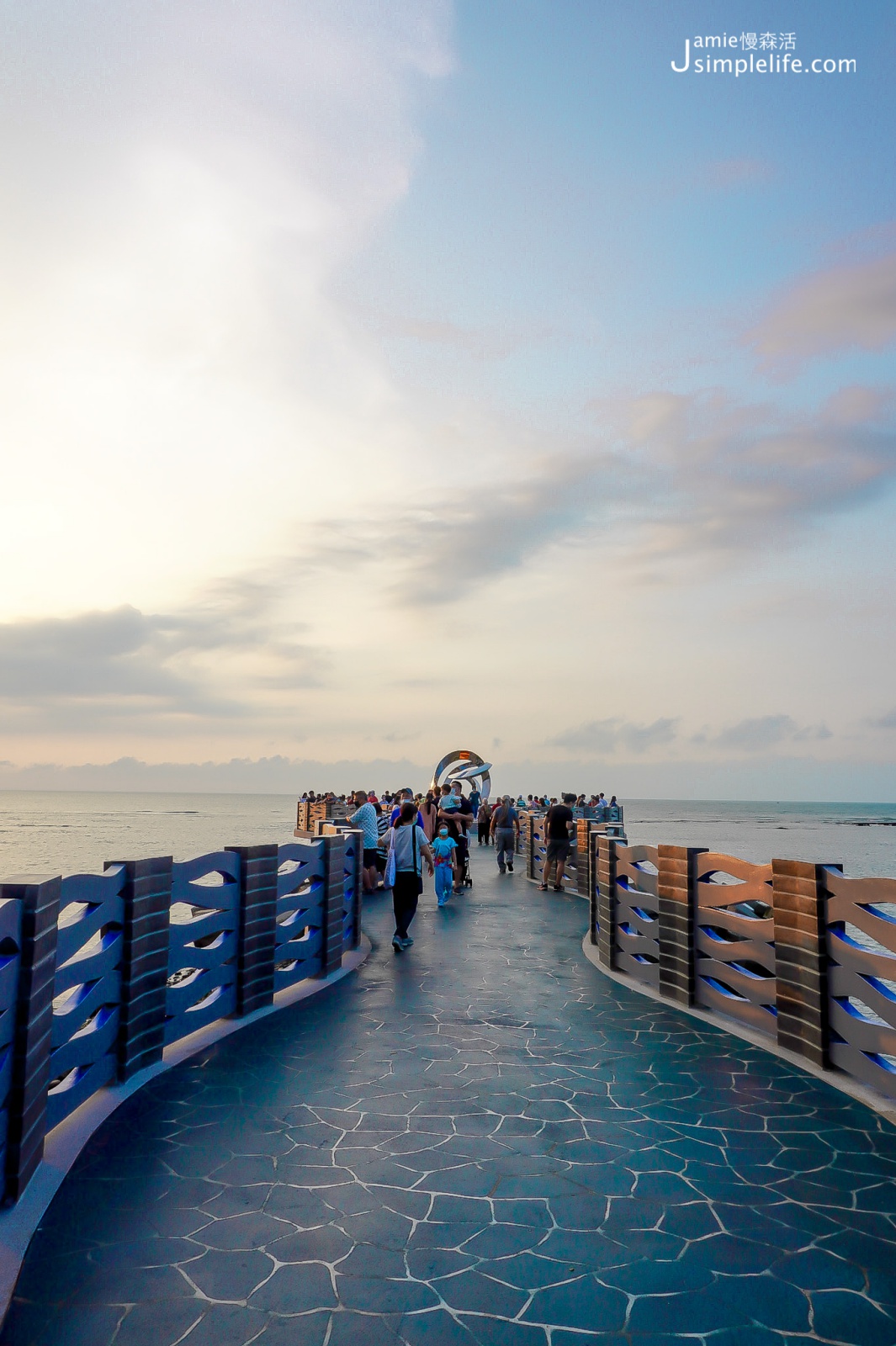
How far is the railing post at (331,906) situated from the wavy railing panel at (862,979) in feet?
16.7

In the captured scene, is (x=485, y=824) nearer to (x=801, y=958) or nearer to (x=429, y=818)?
(x=429, y=818)

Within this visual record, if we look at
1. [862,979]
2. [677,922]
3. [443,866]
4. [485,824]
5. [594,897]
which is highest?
[862,979]

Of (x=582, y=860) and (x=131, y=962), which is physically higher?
(x=131, y=962)

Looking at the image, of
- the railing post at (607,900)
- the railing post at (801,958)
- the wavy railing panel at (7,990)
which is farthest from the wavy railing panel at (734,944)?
the wavy railing panel at (7,990)

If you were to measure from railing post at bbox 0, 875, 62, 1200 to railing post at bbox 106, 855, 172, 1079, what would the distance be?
A: 3.89 ft

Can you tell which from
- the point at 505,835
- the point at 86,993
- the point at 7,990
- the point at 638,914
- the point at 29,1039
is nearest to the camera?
the point at 7,990

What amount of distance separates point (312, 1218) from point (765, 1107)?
9.72 ft

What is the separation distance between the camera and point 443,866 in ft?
50.4

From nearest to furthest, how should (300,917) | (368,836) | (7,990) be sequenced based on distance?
1. (7,990)
2. (300,917)
3. (368,836)

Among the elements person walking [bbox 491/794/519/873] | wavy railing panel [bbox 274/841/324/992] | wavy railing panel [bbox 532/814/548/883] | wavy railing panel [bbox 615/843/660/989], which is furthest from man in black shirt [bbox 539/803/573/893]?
wavy railing panel [bbox 274/841/324/992]

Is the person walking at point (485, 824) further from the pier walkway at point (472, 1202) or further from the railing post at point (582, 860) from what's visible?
the pier walkway at point (472, 1202)

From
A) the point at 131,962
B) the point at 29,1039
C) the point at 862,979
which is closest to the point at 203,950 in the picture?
the point at 131,962

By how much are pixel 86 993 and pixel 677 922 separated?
16.9 ft

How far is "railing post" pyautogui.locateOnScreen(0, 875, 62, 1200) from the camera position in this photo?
3.93 meters
